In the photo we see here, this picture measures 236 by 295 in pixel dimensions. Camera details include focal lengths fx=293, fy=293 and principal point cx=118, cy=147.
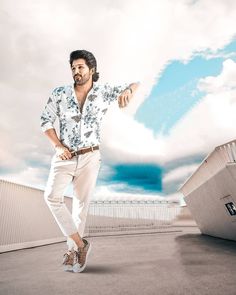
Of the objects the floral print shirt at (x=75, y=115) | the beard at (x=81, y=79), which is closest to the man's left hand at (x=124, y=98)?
the floral print shirt at (x=75, y=115)

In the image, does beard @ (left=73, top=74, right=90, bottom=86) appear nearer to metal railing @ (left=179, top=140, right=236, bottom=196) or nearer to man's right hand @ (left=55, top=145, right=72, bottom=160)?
man's right hand @ (left=55, top=145, right=72, bottom=160)

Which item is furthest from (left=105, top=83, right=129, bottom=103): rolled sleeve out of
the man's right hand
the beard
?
the man's right hand

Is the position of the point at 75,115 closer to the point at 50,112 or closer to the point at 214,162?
the point at 50,112

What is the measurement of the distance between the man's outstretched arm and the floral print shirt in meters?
0.10

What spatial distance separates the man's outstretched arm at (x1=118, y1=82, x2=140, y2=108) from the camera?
259 centimetres

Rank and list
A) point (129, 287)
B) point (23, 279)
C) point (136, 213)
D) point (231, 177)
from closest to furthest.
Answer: point (129, 287), point (23, 279), point (231, 177), point (136, 213)

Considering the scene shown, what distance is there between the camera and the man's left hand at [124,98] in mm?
2584

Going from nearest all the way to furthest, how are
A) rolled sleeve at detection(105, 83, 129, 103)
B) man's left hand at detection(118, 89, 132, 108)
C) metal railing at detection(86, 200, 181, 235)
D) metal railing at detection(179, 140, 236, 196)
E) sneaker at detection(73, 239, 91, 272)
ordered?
1. sneaker at detection(73, 239, 91, 272)
2. man's left hand at detection(118, 89, 132, 108)
3. rolled sleeve at detection(105, 83, 129, 103)
4. metal railing at detection(179, 140, 236, 196)
5. metal railing at detection(86, 200, 181, 235)

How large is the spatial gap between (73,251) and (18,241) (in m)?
3.60

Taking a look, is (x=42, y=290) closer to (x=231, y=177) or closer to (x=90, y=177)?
(x=90, y=177)

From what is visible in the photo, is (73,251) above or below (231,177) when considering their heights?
below

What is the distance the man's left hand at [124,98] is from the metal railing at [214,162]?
1687mm

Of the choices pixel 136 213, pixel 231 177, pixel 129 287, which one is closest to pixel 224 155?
pixel 231 177

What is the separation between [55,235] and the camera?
7.92 metres
